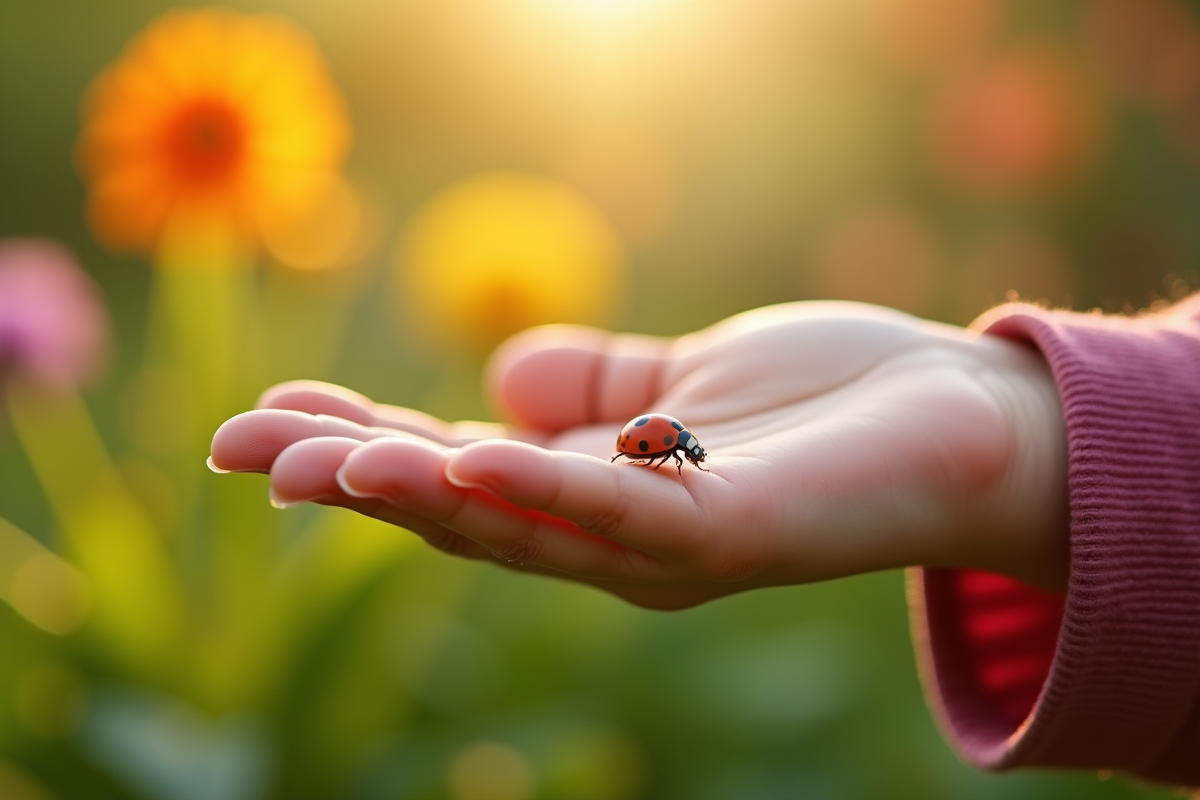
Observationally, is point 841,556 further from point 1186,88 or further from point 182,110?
point 1186,88

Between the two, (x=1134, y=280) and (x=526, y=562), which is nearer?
(x=526, y=562)

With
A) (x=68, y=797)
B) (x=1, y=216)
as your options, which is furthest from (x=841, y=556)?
(x=1, y=216)

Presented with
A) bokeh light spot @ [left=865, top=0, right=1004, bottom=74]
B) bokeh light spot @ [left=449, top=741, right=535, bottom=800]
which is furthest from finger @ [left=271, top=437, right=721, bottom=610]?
bokeh light spot @ [left=865, top=0, right=1004, bottom=74]

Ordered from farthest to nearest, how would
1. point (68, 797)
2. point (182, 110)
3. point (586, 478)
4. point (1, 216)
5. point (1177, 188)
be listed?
point (1177, 188), point (1, 216), point (182, 110), point (68, 797), point (586, 478)

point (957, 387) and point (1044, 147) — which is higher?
point (1044, 147)

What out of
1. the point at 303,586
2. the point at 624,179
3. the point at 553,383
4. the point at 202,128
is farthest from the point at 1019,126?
the point at 553,383

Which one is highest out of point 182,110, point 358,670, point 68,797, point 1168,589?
point 182,110

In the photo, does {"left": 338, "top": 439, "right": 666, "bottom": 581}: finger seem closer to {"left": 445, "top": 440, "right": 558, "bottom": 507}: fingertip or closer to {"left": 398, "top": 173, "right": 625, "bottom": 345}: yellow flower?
{"left": 445, "top": 440, "right": 558, "bottom": 507}: fingertip

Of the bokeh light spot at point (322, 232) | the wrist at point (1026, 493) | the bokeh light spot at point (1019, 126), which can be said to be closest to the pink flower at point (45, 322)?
the bokeh light spot at point (322, 232)
